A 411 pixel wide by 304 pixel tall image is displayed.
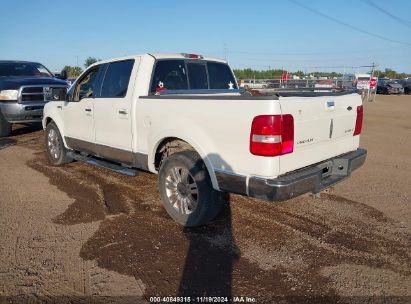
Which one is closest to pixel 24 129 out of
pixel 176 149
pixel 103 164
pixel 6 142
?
pixel 6 142

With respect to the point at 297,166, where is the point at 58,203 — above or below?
below

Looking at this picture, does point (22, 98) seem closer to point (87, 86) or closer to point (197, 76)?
point (87, 86)

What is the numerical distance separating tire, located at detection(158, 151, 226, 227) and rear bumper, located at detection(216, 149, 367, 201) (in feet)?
0.99

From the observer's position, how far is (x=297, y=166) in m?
3.87

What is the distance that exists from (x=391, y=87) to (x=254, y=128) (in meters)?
37.5

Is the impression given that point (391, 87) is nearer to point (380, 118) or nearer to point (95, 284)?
point (380, 118)

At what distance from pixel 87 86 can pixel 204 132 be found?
3044 millimetres

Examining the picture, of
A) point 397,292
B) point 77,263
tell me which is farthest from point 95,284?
point 397,292

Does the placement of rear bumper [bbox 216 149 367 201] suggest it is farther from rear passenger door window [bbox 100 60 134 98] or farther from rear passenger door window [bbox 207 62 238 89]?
rear passenger door window [bbox 207 62 238 89]

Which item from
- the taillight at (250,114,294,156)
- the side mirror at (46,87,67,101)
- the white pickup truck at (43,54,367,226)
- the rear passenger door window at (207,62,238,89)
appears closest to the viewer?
the taillight at (250,114,294,156)

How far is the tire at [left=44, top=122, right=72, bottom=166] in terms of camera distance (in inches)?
277

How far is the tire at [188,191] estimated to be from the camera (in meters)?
4.21

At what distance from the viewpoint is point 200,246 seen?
4.01m

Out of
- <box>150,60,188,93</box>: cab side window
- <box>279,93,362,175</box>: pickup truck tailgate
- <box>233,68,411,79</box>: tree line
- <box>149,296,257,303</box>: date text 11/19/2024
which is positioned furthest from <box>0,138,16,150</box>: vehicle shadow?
<box>233,68,411,79</box>: tree line
